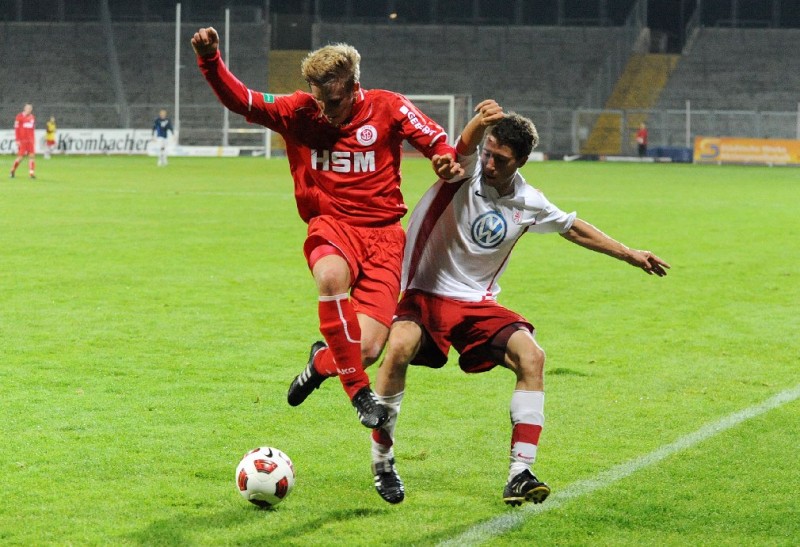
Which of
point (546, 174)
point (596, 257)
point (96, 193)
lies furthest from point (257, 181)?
point (596, 257)

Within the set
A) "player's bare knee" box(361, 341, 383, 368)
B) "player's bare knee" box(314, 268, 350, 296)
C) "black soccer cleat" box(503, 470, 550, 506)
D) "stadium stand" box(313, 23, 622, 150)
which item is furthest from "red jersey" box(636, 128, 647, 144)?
"black soccer cleat" box(503, 470, 550, 506)

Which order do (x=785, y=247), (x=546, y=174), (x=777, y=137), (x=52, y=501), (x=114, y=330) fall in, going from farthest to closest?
A: 1. (x=777, y=137)
2. (x=546, y=174)
3. (x=785, y=247)
4. (x=114, y=330)
5. (x=52, y=501)

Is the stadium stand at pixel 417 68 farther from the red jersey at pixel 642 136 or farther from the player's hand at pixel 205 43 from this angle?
the player's hand at pixel 205 43

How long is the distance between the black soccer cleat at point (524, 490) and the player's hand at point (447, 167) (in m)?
1.36

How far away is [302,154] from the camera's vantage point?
585 cm

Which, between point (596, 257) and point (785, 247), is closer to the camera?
point (596, 257)

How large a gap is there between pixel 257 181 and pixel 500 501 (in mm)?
25855

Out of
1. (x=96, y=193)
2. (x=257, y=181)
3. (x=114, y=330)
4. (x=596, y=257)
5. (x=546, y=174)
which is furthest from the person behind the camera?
(x=546, y=174)

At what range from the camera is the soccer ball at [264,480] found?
491 cm

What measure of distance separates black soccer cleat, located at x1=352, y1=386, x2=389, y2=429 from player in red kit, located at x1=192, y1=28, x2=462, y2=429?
34 centimetres

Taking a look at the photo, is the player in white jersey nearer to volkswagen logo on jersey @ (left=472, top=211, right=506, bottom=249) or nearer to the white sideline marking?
volkswagen logo on jersey @ (left=472, top=211, right=506, bottom=249)

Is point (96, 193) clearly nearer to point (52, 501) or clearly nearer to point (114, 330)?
point (114, 330)

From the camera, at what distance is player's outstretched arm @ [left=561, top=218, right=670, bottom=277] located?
554 centimetres

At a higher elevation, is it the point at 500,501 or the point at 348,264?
the point at 348,264
